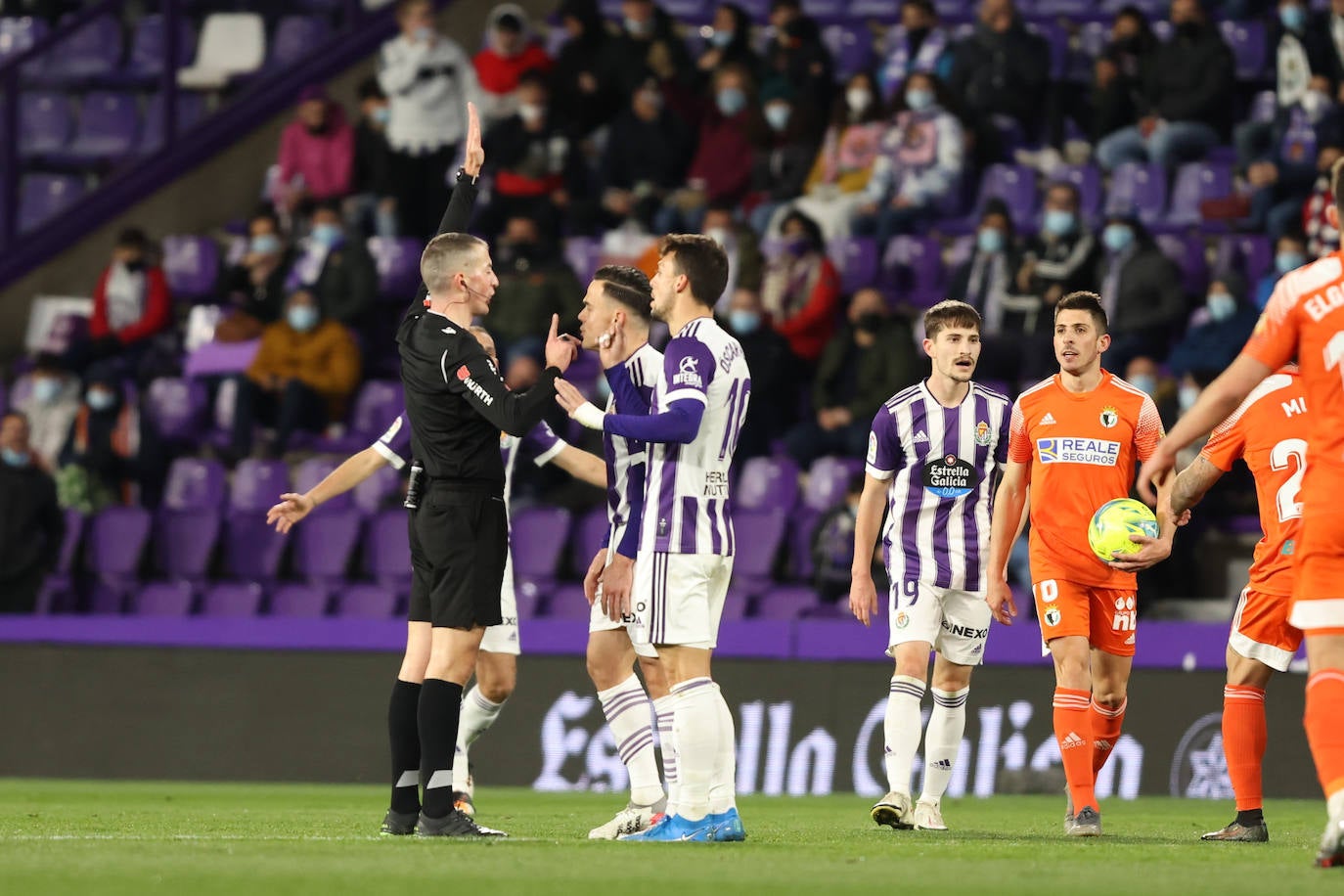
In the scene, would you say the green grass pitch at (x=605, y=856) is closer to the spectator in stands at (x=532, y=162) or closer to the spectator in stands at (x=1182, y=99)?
the spectator in stands at (x=1182, y=99)

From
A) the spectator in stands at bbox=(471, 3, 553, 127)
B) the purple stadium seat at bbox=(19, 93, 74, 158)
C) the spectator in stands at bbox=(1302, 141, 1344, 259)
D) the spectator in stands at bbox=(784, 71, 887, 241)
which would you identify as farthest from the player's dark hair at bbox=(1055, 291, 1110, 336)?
the purple stadium seat at bbox=(19, 93, 74, 158)

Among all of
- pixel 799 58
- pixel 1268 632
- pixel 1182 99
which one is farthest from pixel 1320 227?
pixel 1268 632

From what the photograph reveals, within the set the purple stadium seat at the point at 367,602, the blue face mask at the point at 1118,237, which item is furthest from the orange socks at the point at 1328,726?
the purple stadium seat at the point at 367,602

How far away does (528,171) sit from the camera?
64.9 ft

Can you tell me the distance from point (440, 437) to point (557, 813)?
10.6ft

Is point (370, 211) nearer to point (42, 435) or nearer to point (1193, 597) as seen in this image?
point (42, 435)

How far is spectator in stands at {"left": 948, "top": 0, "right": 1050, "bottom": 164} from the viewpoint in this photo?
18703 mm

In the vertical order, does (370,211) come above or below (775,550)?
above

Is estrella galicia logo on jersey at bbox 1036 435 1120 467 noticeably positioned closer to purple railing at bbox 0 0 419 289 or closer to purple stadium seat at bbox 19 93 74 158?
purple railing at bbox 0 0 419 289

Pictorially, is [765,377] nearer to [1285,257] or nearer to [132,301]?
[1285,257]

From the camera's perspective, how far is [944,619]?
9.81m

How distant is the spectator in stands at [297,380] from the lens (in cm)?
1820

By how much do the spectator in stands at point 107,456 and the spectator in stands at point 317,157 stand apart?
127 inches

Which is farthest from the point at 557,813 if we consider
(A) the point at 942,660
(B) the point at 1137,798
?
(B) the point at 1137,798
